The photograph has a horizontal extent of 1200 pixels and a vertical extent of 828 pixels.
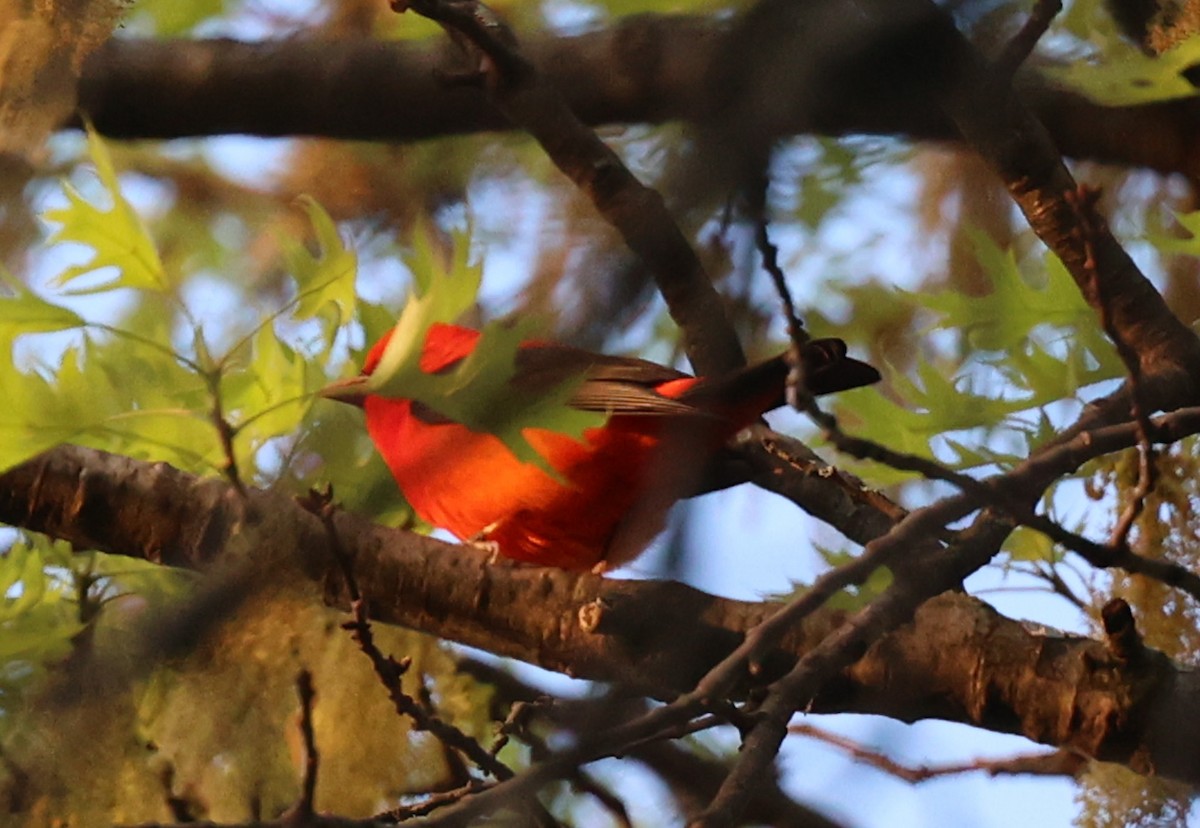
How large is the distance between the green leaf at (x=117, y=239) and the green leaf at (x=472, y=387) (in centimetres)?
29

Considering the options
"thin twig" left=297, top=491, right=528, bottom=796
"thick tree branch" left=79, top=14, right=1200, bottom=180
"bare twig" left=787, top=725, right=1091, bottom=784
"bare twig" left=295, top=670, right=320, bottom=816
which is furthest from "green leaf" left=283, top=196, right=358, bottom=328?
"bare twig" left=787, top=725, right=1091, bottom=784

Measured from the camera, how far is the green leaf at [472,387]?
144 centimetres

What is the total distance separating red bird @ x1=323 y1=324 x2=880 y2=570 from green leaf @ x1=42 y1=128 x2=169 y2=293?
1.04ft

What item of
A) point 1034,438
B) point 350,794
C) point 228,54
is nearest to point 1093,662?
point 1034,438

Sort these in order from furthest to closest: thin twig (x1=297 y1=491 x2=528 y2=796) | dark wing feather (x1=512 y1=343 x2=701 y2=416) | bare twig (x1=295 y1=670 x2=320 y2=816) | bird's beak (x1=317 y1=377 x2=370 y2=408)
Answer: dark wing feather (x1=512 y1=343 x2=701 y2=416) < bird's beak (x1=317 y1=377 x2=370 y2=408) < thin twig (x1=297 y1=491 x2=528 y2=796) < bare twig (x1=295 y1=670 x2=320 y2=816)

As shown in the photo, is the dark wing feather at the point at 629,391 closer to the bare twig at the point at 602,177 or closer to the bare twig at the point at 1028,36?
the bare twig at the point at 602,177

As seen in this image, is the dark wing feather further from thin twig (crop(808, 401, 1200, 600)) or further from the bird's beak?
thin twig (crop(808, 401, 1200, 600))

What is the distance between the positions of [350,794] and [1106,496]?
114 centimetres

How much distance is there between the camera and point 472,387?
1470 millimetres

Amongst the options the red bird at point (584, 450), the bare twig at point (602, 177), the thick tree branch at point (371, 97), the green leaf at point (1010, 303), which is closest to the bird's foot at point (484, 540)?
the red bird at point (584, 450)

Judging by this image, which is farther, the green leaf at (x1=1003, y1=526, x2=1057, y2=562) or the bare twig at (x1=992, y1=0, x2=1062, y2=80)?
the green leaf at (x1=1003, y1=526, x2=1057, y2=562)

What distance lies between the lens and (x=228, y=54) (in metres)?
2.44

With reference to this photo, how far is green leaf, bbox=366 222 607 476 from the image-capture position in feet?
4.72

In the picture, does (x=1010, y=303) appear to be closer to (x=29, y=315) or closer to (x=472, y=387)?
(x=472, y=387)
